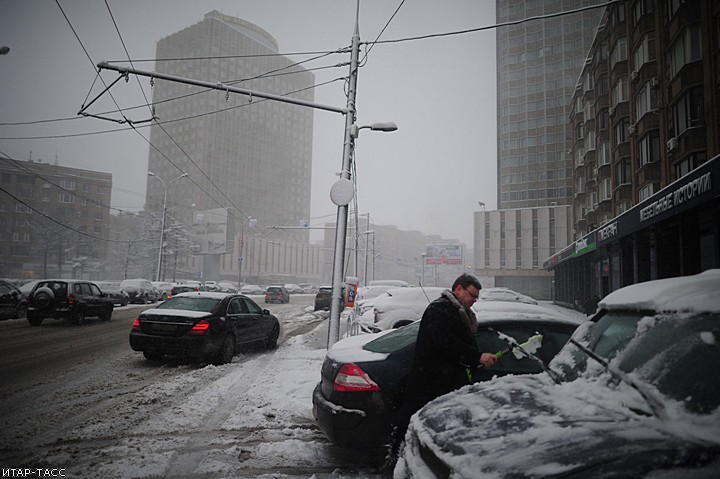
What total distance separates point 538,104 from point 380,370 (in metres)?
76.5

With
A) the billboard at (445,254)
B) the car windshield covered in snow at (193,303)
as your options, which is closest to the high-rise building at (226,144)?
the billboard at (445,254)

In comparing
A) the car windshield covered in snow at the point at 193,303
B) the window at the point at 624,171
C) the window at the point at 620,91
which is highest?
the window at the point at 620,91

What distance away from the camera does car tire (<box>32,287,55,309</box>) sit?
47.7 feet

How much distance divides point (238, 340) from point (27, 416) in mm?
4499

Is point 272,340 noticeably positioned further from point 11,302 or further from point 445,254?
point 445,254

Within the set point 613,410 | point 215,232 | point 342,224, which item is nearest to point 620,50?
point 342,224

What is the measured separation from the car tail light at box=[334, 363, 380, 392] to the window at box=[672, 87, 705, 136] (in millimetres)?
21193

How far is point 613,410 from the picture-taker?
6.37 feet

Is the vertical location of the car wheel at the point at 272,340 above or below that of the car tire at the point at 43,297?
below

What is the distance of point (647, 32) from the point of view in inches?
880

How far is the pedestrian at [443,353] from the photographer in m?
3.17

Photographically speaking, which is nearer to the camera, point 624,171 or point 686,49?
point 686,49

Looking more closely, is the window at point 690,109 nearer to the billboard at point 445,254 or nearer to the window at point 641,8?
the window at point 641,8

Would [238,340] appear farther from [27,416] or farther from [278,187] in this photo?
[278,187]
